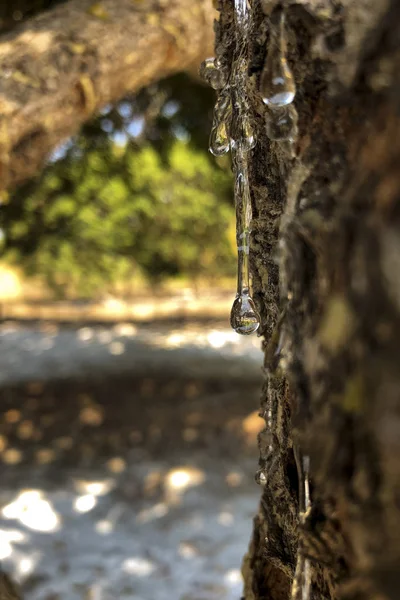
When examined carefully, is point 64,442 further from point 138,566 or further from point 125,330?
point 125,330

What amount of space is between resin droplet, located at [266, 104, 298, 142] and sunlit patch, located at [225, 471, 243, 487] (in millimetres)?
2961

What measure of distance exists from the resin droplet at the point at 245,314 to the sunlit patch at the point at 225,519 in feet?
7.62

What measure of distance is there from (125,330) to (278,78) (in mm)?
6439

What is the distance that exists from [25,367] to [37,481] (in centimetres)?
242

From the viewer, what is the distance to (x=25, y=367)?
5.52 m

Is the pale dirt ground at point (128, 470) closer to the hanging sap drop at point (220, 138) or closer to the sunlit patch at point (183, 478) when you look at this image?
the sunlit patch at point (183, 478)

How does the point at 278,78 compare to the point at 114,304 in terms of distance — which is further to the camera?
the point at 114,304

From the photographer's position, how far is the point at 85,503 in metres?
3.04

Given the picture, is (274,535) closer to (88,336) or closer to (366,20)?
(366,20)

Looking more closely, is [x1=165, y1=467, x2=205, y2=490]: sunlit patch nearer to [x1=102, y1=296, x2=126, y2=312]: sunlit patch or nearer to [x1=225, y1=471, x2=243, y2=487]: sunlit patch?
[x1=225, y1=471, x2=243, y2=487]: sunlit patch

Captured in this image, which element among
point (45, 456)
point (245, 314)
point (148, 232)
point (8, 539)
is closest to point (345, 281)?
point (245, 314)

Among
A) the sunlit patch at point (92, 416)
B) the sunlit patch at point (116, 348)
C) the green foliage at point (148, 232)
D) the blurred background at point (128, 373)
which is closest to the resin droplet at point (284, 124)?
the blurred background at point (128, 373)

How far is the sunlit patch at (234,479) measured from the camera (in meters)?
3.28

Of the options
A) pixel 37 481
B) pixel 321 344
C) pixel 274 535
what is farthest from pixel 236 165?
pixel 37 481
